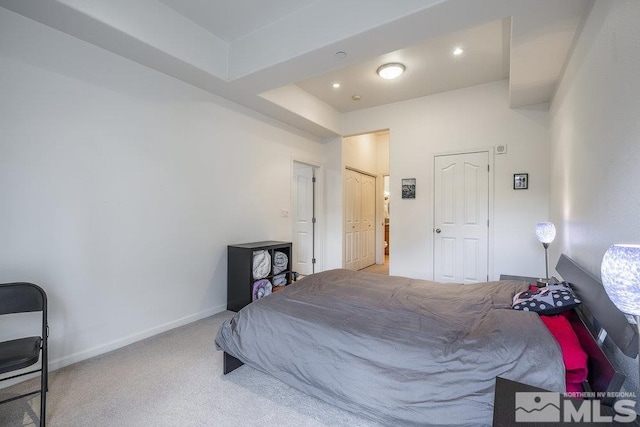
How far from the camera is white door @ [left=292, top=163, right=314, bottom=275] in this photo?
5160 mm

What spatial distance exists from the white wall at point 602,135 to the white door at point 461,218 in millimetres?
1319

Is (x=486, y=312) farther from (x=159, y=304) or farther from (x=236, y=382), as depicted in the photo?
(x=159, y=304)

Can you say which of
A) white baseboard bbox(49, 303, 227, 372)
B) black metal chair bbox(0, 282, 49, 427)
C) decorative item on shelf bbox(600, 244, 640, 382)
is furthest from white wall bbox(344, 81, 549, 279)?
black metal chair bbox(0, 282, 49, 427)

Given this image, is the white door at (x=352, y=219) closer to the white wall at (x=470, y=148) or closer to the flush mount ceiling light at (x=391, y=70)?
the white wall at (x=470, y=148)

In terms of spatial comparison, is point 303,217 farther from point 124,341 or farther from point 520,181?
point 520,181

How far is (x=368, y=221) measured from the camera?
6160 millimetres

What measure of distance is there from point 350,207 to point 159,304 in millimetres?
3582

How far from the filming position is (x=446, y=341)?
1.46 meters

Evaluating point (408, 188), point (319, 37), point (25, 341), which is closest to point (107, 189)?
point (25, 341)

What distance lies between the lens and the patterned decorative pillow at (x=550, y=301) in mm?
1584

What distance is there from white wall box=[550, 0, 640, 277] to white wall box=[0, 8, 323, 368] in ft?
11.1

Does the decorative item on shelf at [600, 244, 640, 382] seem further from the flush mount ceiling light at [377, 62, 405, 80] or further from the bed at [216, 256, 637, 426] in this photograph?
the flush mount ceiling light at [377, 62, 405, 80]

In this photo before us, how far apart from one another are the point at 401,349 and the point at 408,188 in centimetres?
333

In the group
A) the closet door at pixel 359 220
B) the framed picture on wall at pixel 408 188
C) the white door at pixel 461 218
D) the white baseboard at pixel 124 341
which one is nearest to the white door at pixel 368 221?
the closet door at pixel 359 220
